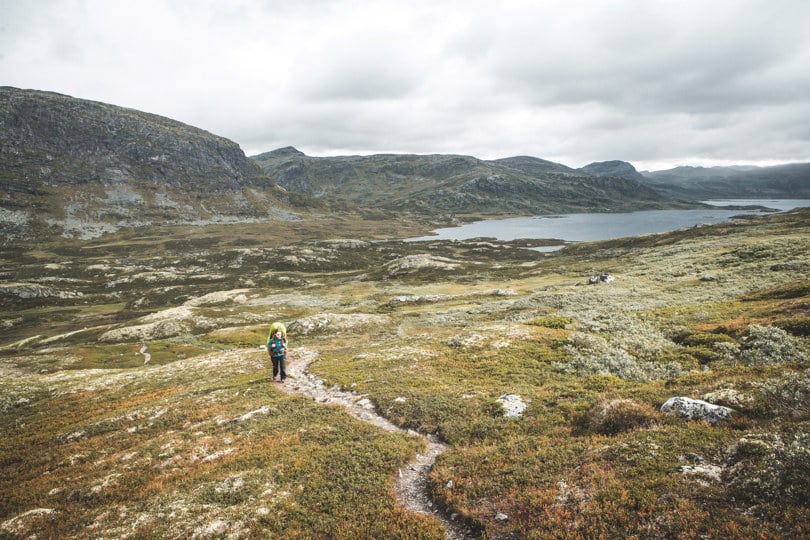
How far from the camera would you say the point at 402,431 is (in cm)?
2119

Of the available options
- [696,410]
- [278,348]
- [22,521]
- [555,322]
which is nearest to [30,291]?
[278,348]

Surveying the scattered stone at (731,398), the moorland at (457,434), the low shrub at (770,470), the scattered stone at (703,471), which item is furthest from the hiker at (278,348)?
the low shrub at (770,470)

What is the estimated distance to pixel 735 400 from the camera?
50.5 feet

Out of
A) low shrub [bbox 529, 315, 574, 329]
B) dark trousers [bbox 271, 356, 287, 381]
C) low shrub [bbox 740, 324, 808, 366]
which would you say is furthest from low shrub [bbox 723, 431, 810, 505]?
low shrub [bbox 529, 315, 574, 329]

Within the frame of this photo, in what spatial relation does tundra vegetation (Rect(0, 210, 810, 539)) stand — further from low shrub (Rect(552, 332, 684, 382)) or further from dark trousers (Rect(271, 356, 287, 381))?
dark trousers (Rect(271, 356, 287, 381))

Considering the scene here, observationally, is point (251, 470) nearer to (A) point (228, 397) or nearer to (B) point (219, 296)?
(A) point (228, 397)

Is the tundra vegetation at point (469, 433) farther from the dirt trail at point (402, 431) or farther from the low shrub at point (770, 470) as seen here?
the dirt trail at point (402, 431)

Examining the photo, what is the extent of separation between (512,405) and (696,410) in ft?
29.8

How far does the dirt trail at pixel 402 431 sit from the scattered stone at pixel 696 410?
10802mm

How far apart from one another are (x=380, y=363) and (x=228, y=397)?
13.9m

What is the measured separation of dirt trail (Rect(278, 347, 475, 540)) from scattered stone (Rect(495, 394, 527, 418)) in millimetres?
4553

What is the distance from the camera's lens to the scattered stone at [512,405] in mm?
20781

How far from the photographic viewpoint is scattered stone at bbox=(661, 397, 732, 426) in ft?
48.2

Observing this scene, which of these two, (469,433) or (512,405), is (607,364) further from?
(469,433)
